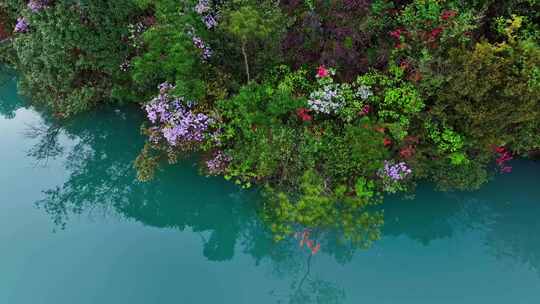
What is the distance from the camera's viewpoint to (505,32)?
6.99m

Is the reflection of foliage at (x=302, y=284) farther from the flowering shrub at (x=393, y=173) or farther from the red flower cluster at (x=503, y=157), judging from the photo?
the red flower cluster at (x=503, y=157)

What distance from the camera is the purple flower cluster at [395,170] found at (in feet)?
24.3

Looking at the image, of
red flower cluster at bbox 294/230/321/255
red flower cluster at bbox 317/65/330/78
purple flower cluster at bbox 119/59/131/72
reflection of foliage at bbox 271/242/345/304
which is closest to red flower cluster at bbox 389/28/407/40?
red flower cluster at bbox 317/65/330/78

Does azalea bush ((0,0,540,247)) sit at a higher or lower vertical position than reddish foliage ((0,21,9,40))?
lower

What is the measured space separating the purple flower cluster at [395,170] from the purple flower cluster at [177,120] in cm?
358

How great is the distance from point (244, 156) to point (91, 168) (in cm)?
444

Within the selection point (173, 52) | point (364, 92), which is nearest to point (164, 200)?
point (173, 52)

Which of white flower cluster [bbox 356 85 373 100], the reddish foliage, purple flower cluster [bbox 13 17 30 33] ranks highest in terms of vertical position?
the reddish foliage

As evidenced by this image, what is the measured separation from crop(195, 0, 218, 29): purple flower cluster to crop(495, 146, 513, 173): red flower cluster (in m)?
6.29

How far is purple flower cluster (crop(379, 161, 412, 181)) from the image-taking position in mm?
7418

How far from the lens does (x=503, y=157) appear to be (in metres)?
7.77

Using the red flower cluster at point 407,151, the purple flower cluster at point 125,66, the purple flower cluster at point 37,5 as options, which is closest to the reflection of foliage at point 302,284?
the red flower cluster at point 407,151

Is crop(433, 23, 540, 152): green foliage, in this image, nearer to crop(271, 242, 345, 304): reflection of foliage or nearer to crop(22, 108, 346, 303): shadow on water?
crop(22, 108, 346, 303): shadow on water

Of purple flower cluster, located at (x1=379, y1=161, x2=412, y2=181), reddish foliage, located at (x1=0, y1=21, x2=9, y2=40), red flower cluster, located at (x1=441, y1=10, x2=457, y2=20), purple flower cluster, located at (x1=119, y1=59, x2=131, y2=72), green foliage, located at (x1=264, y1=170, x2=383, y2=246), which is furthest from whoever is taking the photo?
reddish foliage, located at (x1=0, y1=21, x2=9, y2=40)
